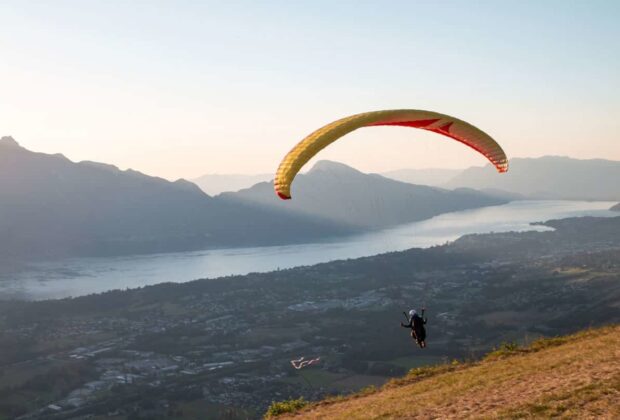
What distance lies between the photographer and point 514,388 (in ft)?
47.4

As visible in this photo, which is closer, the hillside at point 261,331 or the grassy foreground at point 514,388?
the grassy foreground at point 514,388

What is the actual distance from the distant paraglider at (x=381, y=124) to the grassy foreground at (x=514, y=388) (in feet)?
21.9

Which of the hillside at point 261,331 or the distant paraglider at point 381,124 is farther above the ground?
the distant paraglider at point 381,124

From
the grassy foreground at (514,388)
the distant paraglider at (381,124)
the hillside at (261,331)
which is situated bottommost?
the hillside at (261,331)

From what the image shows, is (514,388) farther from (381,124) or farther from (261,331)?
(261,331)

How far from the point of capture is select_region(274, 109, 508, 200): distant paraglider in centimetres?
1803

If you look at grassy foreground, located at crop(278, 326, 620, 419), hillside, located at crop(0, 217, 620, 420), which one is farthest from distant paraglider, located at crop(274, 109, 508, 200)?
hillside, located at crop(0, 217, 620, 420)

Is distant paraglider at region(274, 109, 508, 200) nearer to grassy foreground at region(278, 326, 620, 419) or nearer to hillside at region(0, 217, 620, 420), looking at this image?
grassy foreground at region(278, 326, 620, 419)

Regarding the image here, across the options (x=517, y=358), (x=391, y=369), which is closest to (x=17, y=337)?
(x=391, y=369)

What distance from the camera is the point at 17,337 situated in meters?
137

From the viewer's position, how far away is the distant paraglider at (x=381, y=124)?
1803cm

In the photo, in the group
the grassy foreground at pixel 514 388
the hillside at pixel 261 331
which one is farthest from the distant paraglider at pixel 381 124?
the hillside at pixel 261 331

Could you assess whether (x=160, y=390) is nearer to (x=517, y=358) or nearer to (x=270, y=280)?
(x=517, y=358)

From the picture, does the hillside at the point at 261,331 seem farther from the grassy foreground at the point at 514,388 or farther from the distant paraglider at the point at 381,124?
the distant paraglider at the point at 381,124
